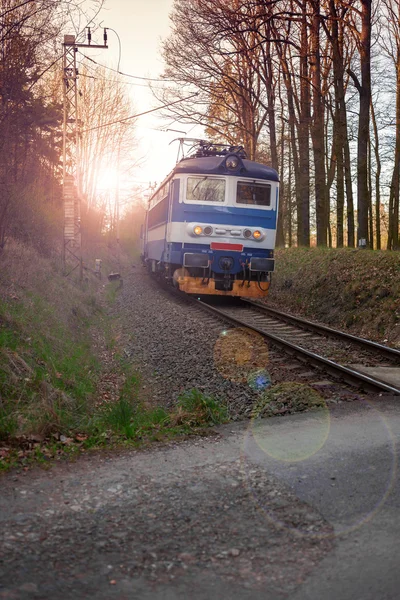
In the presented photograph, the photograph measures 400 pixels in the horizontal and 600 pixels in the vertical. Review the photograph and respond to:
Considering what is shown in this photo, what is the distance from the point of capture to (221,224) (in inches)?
554

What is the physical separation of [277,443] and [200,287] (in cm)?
993

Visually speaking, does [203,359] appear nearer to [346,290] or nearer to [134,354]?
[134,354]

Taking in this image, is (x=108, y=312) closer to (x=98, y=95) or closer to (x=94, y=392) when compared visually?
(x=94, y=392)

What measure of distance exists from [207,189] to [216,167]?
0.59 meters

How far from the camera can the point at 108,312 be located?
14.4 meters

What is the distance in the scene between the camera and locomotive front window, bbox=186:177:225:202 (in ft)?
45.8

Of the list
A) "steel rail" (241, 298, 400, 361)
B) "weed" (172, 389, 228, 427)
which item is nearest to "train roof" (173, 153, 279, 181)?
"steel rail" (241, 298, 400, 361)

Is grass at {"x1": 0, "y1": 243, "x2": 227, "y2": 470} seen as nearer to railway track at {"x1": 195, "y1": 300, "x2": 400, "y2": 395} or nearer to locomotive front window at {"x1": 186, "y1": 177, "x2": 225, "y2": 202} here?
railway track at {"x1": 195, "y1": 300, "x2": 400, "y2": 395}

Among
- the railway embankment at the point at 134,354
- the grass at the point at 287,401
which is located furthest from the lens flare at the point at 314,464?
the railway embankment at the point at 134,354

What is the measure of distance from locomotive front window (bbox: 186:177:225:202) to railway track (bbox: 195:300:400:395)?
9.65ft

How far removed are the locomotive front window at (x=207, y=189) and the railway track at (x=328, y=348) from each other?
2942 mm

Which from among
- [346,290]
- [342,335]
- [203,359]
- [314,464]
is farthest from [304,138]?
[314,464]

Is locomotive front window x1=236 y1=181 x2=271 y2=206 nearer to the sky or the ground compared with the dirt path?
nearer to the sky

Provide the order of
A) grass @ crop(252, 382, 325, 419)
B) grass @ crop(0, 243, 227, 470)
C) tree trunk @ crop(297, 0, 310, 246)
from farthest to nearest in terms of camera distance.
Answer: tree trunk @ crop(297, 0, 310, 246), grass @ crop(252, 382, 325, 419), grass @ crop(0, 243, 227, 470)
